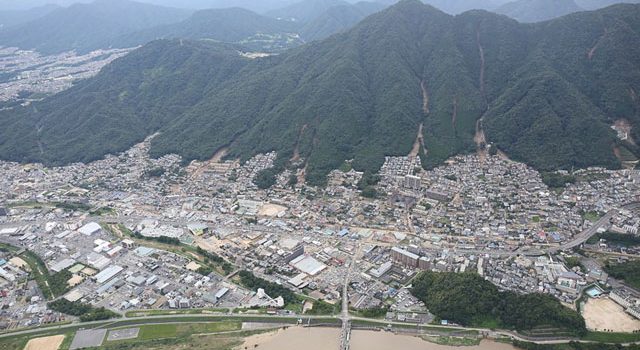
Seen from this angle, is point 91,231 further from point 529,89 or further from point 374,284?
point 529,89

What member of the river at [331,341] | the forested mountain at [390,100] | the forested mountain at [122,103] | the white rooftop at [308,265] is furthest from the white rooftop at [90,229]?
the river at [331,341]

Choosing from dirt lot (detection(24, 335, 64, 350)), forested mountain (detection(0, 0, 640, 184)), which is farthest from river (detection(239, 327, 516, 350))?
forested mountain (detection(0, 0, 640, 184))

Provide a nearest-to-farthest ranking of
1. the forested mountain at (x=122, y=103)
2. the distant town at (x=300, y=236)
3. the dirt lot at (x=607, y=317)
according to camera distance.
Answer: the dirt lot at (x=607, y=317) → the distant town at (x=300, y=236) → the forested mountain at (x=122, y=103)

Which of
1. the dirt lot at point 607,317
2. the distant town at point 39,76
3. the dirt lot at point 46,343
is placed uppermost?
the dirt lot at point 607,317

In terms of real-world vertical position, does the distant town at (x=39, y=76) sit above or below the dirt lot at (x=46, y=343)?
above

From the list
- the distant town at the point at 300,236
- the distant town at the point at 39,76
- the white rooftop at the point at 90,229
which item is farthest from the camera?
the distant town at the point at 39,76

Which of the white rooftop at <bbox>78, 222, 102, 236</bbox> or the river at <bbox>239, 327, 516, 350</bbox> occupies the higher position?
the river at <bbox>239, 327, 516, 350</bbox>

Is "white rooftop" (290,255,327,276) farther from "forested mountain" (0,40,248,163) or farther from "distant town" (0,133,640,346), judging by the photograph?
"forested mountain" (0,40,248,163)

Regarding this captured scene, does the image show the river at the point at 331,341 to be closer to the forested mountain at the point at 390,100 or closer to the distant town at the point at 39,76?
the forested mountain at the point at 390,100
